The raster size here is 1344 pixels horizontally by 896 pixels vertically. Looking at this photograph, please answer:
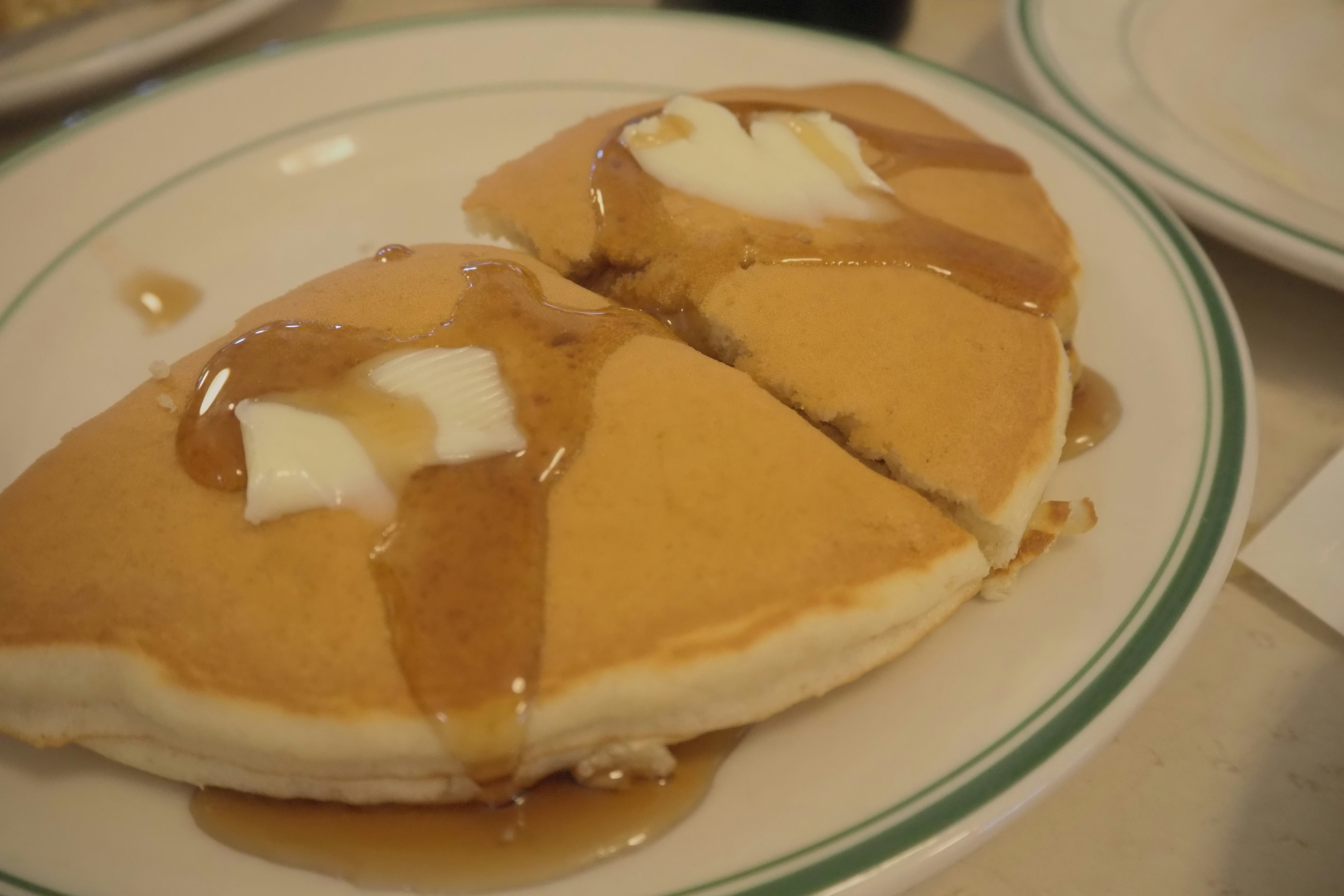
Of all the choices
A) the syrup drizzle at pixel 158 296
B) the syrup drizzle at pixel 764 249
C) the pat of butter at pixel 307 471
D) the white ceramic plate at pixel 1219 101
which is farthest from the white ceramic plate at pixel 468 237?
the pat of butter at pixel 307 471

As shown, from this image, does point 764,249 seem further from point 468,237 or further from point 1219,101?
point 1219,101

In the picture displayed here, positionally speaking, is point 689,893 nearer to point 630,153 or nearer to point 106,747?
point 106,747

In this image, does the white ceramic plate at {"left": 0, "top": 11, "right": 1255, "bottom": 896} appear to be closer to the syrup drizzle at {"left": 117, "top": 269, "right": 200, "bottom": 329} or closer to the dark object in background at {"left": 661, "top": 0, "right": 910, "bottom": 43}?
the syrup drizzle at {"left": 117, "top": 269, "right": 200, "bottom": 329}


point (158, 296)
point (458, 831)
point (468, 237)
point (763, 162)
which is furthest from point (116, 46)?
point (458, 831)

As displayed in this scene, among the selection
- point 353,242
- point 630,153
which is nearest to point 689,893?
point 630,153

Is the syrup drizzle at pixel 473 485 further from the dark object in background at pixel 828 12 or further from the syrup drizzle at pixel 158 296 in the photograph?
the dark object in background at pixel 828 12
